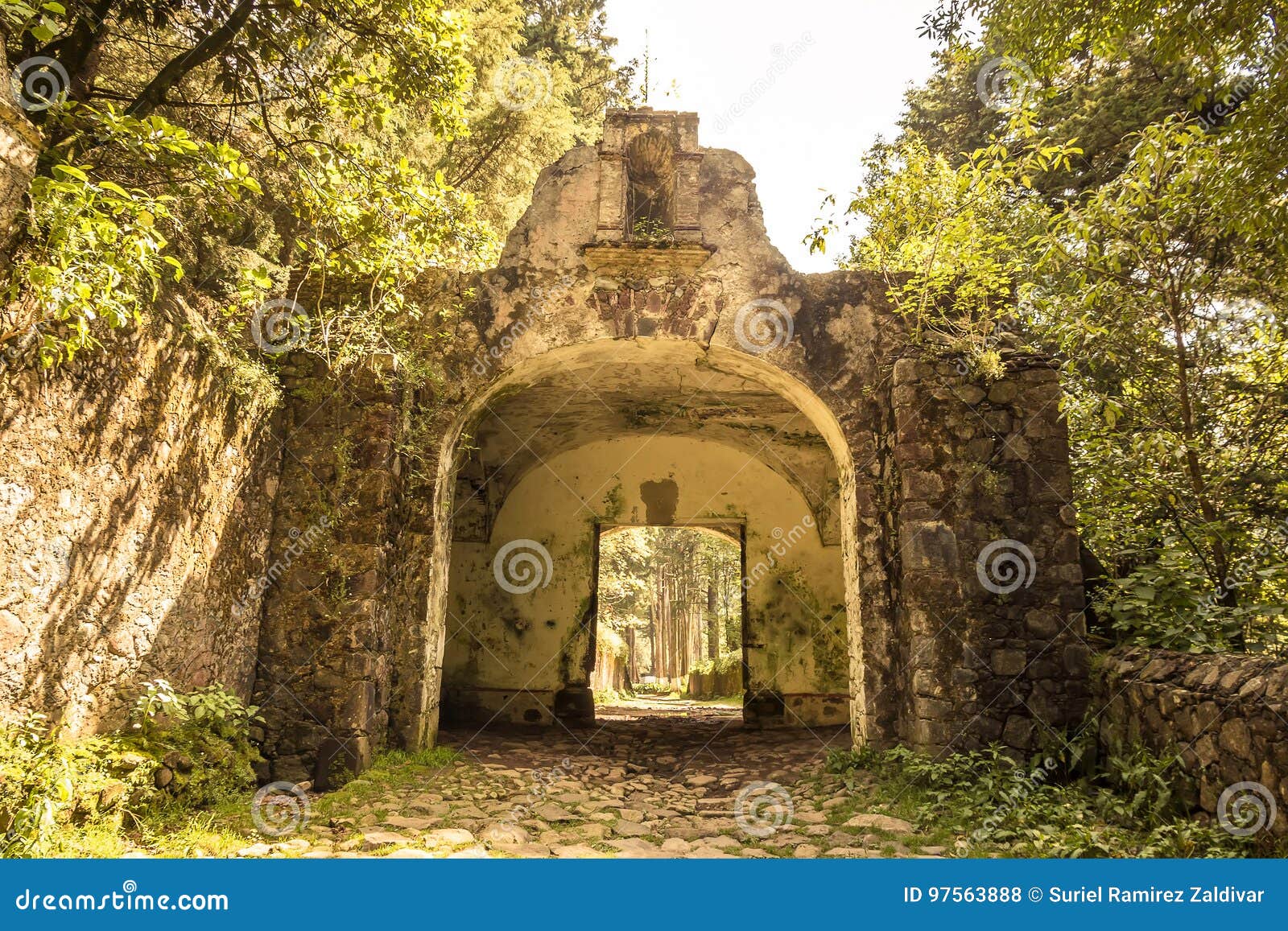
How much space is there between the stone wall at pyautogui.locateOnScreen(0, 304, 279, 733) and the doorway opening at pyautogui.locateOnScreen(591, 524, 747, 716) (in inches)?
385

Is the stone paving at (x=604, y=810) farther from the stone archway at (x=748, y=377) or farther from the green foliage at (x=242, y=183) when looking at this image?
the green foliage at (x=242, y=183)

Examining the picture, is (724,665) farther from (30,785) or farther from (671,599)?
(30,785)

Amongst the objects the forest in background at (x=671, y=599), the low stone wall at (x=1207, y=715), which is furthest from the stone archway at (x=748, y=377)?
the forest in background at (x=671, y=599)

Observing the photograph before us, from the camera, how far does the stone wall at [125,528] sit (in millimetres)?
3818

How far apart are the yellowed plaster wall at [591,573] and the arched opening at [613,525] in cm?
2

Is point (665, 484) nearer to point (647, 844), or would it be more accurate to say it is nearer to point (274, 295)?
point (274, 295)

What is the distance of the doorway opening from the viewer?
63.0 feet

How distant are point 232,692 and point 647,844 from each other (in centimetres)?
302

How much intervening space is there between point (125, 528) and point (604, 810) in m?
3.59

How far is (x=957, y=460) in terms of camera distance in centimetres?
630

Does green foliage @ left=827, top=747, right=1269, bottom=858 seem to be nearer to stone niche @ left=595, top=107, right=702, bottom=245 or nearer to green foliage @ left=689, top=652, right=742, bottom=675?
stone niche @ left=595, top=107, right=702, bottom=245

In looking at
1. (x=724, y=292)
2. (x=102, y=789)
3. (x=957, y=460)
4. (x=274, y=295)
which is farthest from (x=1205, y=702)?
(x=274, y=295)

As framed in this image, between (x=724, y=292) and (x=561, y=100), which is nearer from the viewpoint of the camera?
(x=724, y=292)

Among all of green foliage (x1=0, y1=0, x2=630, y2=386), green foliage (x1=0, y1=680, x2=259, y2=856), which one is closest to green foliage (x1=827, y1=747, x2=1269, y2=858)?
green foliage (x1=0, y1=680, x2=259, y2=856)
